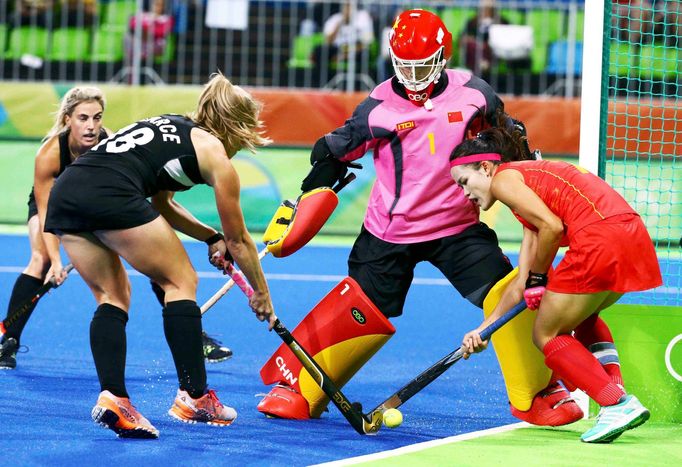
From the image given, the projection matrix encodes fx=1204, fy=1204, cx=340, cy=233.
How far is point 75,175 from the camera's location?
14.7 ft

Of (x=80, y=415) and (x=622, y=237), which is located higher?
(x=622, y=237)

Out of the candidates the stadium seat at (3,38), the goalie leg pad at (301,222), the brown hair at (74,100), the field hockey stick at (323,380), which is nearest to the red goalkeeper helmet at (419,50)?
the goalie leg pad at (301,222)

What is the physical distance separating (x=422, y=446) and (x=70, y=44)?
9.17 meters

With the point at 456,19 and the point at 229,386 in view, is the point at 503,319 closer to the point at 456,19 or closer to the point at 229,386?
the point at 229,386

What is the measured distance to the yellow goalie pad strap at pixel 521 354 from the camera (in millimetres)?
4949

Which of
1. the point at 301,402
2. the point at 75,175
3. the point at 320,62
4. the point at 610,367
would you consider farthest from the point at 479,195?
the point at 320,62

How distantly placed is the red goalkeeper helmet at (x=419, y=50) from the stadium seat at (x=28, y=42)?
8.43 meters

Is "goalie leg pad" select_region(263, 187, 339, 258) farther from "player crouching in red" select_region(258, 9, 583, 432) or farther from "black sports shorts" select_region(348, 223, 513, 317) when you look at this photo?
"black sports shorts" select_region(348, 223, 513, 317)

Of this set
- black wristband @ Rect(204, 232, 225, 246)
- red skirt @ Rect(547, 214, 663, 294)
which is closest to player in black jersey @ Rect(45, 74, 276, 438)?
black wristband @ Rect(204, 232, 225, 246)

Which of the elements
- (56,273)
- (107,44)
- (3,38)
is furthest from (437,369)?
(3,38)

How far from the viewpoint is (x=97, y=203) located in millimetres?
4379

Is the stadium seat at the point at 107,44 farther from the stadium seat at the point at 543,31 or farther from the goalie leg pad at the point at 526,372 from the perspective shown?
the goalie leg pad at the point at 526,372

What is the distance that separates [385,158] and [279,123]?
249 inches

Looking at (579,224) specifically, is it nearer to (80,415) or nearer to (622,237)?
(622,237)
